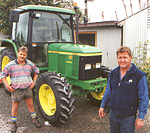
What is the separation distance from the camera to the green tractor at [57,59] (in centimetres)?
351

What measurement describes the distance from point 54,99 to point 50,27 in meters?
1.93

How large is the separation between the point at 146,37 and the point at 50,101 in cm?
457

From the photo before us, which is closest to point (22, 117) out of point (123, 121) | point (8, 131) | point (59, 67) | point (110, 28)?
point (8, 131)

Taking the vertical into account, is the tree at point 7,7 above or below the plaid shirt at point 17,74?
above

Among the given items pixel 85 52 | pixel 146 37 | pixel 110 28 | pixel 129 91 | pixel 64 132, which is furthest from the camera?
pixel 110 28

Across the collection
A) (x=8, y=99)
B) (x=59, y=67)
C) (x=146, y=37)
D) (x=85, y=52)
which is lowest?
(x=8, y=99)

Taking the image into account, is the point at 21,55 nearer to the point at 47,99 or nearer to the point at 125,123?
the point at 47,99

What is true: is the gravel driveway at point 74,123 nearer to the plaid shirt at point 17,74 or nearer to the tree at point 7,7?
the plaid shirt at point 17,74

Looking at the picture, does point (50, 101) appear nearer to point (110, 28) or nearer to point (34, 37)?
point (34, 37)

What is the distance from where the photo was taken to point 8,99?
5031 mm

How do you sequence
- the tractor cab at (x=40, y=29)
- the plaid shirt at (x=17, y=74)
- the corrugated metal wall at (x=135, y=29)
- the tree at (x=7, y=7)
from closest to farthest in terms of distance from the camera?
the plaid shirt at (x=17, y=74)
the tractor cab at (x=40, y=29)
the corrugated metal wall at (x=135, y=29)
the tree at (x=7, y=7)

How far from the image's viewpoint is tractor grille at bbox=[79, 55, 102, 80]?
384cm

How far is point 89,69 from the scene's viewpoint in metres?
3.94

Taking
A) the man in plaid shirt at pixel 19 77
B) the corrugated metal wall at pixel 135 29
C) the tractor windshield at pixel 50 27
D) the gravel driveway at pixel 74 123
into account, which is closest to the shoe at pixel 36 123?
the gravel driveway at pixel 74 123
